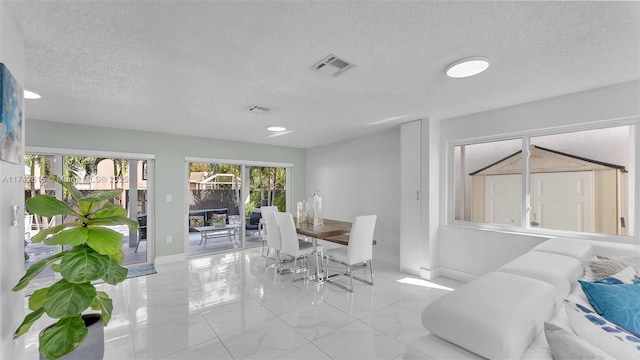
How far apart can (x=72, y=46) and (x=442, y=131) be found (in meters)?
4.11

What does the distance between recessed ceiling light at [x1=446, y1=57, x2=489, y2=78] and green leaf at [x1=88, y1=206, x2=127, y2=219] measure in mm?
2590

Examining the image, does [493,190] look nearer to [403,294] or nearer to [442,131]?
[442,131]

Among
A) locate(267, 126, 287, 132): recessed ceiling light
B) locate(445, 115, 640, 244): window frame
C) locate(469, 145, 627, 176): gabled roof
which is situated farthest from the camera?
locate(267, 126, 287, 132): recessed ceiling light

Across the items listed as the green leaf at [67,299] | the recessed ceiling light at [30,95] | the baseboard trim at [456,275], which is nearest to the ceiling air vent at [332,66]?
the green leaf at [67,299]

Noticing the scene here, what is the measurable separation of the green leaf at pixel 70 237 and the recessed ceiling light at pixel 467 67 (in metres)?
2.68

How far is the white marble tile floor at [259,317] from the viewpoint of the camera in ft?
7.26

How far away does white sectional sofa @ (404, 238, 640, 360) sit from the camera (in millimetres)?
1067

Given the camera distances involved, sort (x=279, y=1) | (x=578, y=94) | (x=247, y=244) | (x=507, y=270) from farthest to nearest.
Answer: (x=247, y=244) < (x=578, y=94) < (x=507, y=270) < (x=279, y=1)

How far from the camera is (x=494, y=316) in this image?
44.4 inches

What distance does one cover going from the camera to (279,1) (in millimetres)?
1374

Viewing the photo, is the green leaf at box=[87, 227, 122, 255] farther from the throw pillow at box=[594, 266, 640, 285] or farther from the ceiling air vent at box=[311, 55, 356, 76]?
the throw pillow at box=[594, 266, 640, 285]

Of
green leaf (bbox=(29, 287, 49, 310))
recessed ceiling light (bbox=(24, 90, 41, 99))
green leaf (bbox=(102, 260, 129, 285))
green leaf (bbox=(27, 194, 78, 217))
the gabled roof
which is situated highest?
recessed ceiling light (bbox=(24, 90, 41, 99))

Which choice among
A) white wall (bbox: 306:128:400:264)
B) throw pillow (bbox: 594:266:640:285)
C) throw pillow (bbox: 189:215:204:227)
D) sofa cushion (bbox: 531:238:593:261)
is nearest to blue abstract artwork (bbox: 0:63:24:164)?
throw pillow (bbox: 594:266:640:285)

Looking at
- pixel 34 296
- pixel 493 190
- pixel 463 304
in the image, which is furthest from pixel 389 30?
pixel 493 190
